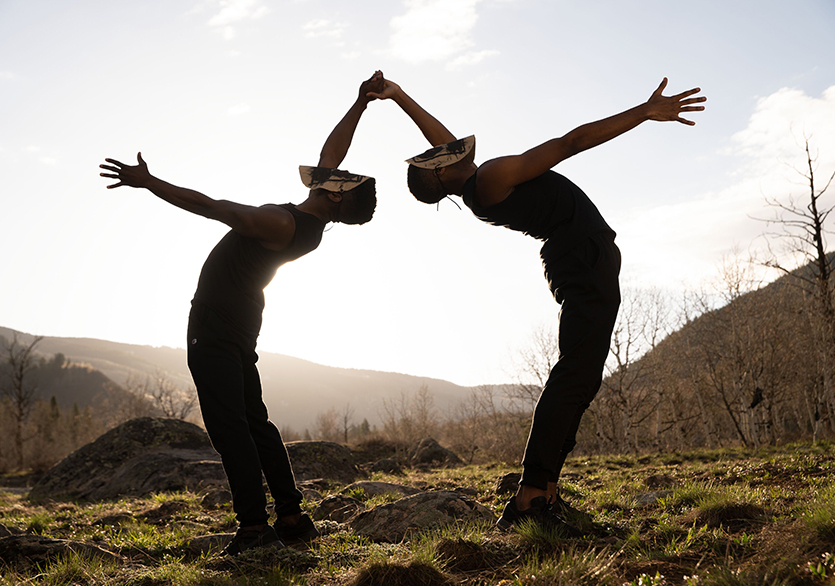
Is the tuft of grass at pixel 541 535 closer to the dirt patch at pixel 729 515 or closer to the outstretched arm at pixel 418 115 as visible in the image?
the dirt patch at pixel 729 515

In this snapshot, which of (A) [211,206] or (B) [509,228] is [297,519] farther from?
(B) [509,228]

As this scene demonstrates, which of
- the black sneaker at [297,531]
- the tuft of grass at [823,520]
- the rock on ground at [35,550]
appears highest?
the tuft of grass at [823,520]

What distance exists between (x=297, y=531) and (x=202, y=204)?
6.58 ft

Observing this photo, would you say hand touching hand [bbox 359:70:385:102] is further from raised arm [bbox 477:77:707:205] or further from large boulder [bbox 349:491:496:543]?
large boulder [bbox 349:491:496:543]

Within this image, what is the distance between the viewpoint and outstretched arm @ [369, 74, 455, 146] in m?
3.37

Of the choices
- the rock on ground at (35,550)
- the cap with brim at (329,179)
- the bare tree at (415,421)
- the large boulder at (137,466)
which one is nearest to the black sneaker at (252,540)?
the rock on ground at (35,550)

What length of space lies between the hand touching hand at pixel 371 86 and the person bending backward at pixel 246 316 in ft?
3.00

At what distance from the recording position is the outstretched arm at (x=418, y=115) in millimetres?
3365

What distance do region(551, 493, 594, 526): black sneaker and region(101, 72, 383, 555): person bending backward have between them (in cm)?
148

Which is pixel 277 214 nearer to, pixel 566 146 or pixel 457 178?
pixel 457 178

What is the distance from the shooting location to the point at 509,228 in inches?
123

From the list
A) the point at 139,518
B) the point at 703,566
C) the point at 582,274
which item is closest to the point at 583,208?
the point at 582,274

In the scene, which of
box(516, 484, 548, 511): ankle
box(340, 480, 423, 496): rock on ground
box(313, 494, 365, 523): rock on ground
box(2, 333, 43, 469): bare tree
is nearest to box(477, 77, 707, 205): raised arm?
box(516, 484, 548, 511): ankle

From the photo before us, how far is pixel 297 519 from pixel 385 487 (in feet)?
9.43
